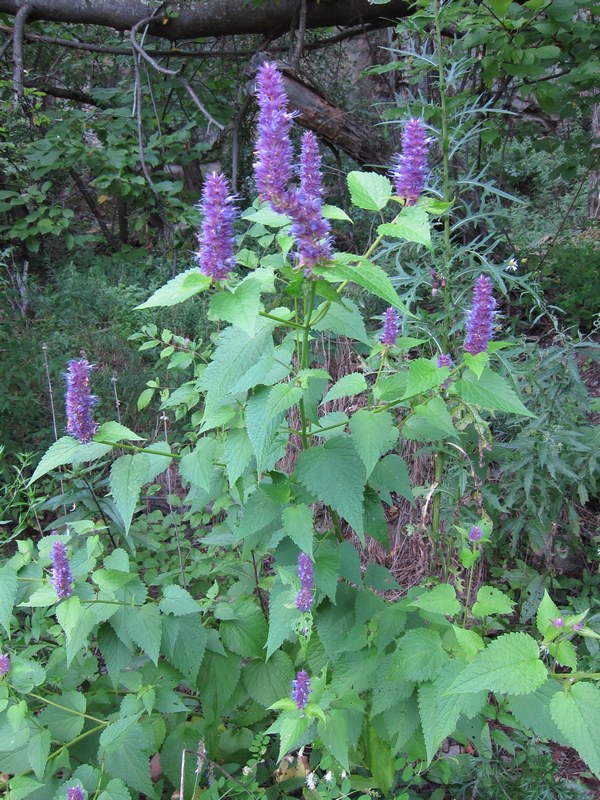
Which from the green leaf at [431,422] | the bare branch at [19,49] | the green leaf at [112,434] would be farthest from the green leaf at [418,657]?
the bare branch at [19,49]

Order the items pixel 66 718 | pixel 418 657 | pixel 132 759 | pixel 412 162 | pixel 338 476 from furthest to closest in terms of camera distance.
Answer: pixel 66 718 < pixel 132 759 < pixel 418 657 < pixel 338 476 < pixel 412 162

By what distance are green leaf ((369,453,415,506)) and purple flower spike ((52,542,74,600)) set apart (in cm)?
79

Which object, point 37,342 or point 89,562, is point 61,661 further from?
point 37,342

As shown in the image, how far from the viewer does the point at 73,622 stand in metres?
1.43

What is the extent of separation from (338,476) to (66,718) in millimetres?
1110

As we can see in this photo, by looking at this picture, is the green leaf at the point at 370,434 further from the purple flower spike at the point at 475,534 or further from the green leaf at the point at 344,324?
the purple flower spike at the point at 475,534

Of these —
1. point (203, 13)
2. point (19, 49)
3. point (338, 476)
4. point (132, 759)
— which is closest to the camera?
point (338, 476)

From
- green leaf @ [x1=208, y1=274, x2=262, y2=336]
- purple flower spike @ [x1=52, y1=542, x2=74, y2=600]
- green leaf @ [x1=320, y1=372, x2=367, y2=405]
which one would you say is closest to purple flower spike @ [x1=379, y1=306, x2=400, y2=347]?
green leaf @ [x1=320, y1=372, x2=367, y2=405]

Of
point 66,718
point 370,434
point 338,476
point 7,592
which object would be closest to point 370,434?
point 370,434

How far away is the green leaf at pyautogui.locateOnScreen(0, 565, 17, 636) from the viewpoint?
143 cm

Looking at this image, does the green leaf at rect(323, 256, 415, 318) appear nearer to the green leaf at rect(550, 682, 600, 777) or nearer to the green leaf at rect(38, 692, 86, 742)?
the green leaf at rect(550, 682, 600, 777)

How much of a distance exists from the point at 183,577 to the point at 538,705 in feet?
4.96

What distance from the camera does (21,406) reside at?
376 centimetres

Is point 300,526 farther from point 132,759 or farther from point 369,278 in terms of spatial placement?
point 132,759
